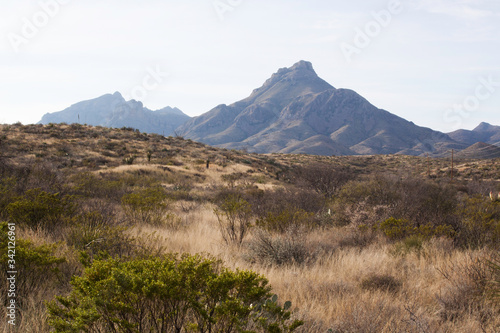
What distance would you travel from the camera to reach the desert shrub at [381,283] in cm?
412

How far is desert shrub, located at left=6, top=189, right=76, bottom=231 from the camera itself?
5590 millimetres

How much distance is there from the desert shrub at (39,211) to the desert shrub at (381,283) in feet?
17.3

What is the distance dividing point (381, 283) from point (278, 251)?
1.83 metres

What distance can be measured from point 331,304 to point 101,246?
352 centimetres

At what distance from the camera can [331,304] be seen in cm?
347

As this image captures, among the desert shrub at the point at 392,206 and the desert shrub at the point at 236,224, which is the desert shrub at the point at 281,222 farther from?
the desert shrub at the point at 392,206

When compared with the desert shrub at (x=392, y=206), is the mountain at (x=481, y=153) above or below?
above

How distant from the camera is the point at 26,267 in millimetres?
3229

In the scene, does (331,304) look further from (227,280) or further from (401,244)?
A: (401,244)

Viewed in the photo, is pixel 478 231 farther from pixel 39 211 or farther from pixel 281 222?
pixel 39 211

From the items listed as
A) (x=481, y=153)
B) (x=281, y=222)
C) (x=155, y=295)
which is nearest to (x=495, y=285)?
(x=155, y=295)

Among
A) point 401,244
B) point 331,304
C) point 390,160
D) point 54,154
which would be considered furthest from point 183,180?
point 390,160

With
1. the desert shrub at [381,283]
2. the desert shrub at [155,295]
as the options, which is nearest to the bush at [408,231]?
the desert shrub at [381,283]

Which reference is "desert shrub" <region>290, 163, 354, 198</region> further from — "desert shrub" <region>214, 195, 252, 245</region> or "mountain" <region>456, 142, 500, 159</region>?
"mountain" <region>456, 142, 500, 159</region>
